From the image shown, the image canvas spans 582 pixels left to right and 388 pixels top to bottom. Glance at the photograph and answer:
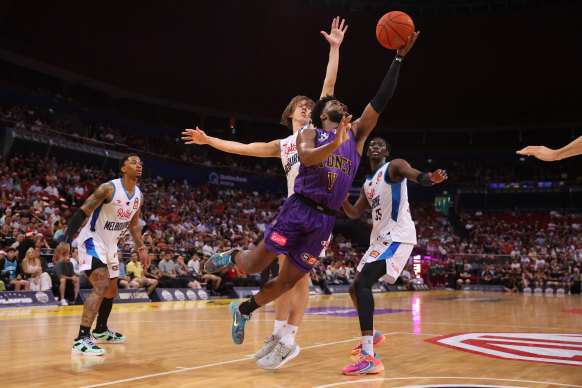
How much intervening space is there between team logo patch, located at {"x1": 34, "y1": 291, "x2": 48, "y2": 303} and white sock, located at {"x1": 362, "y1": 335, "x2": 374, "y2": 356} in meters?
9.22

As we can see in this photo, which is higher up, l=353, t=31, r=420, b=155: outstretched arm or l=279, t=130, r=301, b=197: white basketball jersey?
l=353, t=31, r=420, b=155: outstretched arm

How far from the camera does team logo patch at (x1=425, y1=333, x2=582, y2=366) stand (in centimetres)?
568

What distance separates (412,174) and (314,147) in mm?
1219

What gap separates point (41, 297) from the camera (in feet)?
39.5

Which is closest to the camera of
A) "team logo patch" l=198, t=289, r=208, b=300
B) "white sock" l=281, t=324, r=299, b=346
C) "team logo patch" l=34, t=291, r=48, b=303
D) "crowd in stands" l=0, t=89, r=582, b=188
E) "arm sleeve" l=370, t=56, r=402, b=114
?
"arm sleeve" l=370, t=56, r=402, b=114

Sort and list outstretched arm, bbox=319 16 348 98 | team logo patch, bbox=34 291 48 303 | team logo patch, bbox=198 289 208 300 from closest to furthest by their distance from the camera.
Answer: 1. outstretched arm, bbox=319 16 348 98
2. team logo patch, bbox=34 291 48 303
3. team logo patch, bbox=198 289 208 300

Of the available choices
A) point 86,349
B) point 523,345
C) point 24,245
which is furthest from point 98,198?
point 24,245

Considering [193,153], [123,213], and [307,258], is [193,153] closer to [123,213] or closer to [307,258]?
[123,213]

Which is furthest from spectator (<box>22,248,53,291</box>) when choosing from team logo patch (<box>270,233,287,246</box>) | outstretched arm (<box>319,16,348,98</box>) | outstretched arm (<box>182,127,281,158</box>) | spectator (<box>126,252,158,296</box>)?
team logo patch (<box>270,233,287,246</box>)

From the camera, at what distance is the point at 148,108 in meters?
32.9

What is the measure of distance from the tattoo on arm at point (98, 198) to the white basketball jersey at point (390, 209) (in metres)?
2.96

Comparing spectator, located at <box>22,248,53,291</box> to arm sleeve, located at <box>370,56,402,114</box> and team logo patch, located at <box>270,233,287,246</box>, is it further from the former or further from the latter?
arm sleeve, located at <box>370,56,402,114</box>

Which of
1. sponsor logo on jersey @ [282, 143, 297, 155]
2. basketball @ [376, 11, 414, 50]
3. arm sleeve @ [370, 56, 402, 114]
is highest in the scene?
basketball @ [376, 11, 414, 50]

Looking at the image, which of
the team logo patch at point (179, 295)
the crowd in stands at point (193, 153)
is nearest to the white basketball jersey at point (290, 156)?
the team logo patch at point (179, 295)
